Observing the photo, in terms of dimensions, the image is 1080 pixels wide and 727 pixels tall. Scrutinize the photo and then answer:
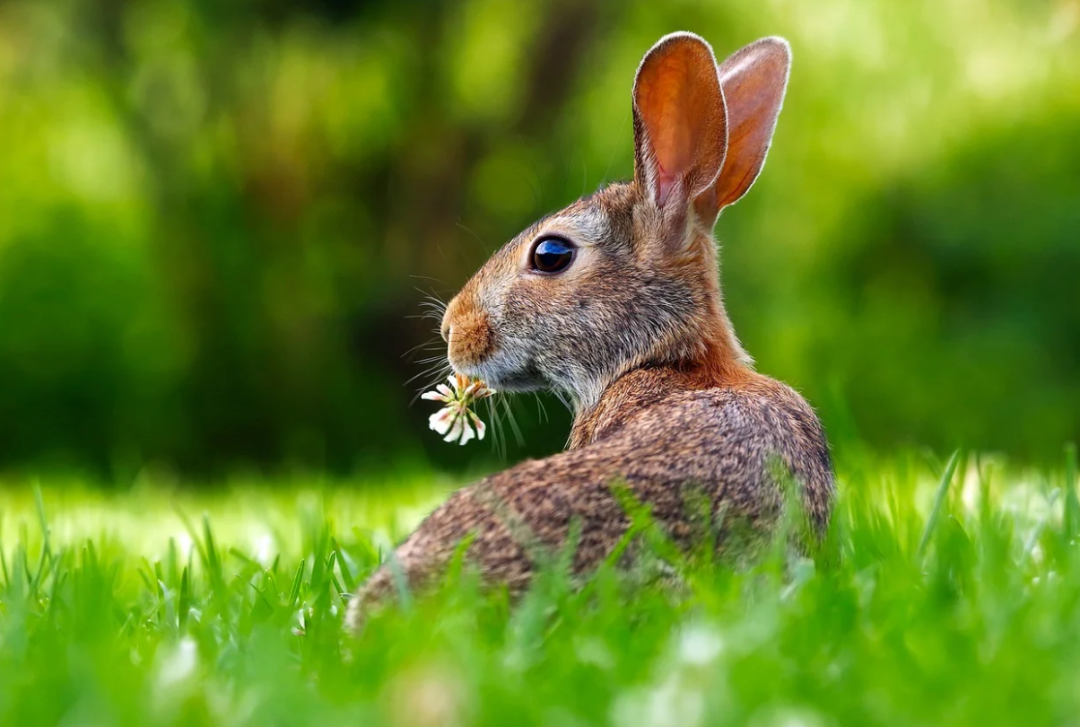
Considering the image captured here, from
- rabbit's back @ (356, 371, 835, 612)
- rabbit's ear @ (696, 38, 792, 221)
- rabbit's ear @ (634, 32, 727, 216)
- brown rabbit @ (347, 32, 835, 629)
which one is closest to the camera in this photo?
rabbit's back @ (356, 371, 835, 612)

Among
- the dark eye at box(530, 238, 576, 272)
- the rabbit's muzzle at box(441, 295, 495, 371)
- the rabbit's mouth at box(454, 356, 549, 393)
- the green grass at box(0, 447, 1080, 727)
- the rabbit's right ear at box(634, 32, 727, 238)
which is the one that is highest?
the rabbit's right ear at box(634, 32, 727, 238)

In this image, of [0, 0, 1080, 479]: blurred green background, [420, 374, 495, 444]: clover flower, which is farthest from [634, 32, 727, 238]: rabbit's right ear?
[0, 0, 1080, 479]: blurred green background

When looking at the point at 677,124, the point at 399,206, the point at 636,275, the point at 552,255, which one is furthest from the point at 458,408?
the point at 399,206

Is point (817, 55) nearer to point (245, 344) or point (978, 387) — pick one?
point (978, 387)

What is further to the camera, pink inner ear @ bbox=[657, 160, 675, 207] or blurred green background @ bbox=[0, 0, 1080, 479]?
blurred green background @ bbox=[0, 0, 1080, 479]

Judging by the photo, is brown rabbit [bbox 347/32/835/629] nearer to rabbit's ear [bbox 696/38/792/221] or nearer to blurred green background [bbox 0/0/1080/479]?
rabbit's ear [bbox 696/38/792/221]

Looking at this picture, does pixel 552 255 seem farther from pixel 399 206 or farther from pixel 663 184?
pixel 399 206

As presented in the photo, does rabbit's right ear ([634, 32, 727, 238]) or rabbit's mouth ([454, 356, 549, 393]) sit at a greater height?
rabbit's right ear ([634, 32, 727, 238])

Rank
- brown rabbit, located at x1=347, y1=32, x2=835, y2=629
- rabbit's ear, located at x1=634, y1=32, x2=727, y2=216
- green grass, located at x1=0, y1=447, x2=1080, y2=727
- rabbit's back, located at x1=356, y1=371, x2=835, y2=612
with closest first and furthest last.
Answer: green grass, located at x1=0, y1=447, x2=1080, y2=727 → rabbit's back, located at x1=356, y1=371, x2=835, y2=612 → brown rabbit, located at x1=347, y1=32, x2=835, y2=629 → rabbit's ear, located at x1=634, y1=32, x2=727, y2=216

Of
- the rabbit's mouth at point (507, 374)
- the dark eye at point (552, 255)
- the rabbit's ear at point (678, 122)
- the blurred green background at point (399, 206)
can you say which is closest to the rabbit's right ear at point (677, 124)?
the rabbit's ear at point (678, 122)
